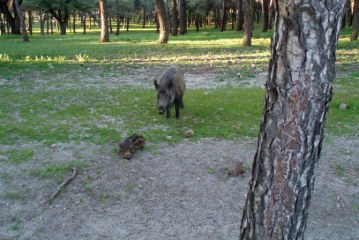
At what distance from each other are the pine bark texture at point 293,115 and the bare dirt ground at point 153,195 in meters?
2.27

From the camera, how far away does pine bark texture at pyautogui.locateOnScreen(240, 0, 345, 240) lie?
2238 millimetres

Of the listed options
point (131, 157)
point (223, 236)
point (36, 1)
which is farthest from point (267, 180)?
point (36, 1)

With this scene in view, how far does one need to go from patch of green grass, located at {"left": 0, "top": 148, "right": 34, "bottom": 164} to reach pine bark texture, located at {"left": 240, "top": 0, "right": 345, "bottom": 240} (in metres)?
5.08

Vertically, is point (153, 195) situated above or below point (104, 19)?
below

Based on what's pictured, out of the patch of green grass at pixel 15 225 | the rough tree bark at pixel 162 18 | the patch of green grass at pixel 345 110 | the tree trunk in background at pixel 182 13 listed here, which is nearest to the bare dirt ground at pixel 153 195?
the patch of green grass at pixel 15 225

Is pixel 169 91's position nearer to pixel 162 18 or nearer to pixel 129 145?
pixel 129 145

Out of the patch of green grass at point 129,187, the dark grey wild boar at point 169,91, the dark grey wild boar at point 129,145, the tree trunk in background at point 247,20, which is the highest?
the tree trunk in background at point 247,20

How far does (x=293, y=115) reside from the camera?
240cm

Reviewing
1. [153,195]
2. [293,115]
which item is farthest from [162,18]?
[293,115]

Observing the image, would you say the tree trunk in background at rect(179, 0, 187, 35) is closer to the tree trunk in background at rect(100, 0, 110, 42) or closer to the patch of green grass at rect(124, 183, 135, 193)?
the tree trunk in background at rect(100, 0, 110, 42)

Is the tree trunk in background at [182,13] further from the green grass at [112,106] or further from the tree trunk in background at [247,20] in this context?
the green grass at [112,106]

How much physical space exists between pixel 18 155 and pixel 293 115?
574cm

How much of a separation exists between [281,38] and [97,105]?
8.11 m

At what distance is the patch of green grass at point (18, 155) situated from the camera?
6625mm
